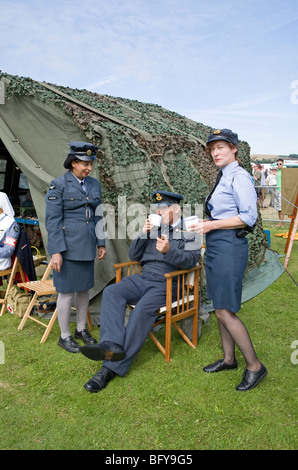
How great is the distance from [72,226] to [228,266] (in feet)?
5.16

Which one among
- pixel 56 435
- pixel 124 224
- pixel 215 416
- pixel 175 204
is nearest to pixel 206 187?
→ pixel 124 224

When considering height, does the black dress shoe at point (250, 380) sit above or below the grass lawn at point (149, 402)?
above

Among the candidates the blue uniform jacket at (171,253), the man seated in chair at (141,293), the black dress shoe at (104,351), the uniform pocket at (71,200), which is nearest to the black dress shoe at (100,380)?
the man seated in chair at (141,293)

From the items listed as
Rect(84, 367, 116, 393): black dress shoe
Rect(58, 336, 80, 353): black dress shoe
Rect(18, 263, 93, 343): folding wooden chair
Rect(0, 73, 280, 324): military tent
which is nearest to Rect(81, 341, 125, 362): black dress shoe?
Rect(84, 367, 116, 393): black dress shoe

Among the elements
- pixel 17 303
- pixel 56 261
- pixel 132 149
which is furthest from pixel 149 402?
pixel 132 149

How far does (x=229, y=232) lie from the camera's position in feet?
9.82

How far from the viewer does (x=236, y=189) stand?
290 cm

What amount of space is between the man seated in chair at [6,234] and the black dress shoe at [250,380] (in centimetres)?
309

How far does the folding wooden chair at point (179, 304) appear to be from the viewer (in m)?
3.50

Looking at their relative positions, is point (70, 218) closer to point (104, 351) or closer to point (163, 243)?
point (163, 243)

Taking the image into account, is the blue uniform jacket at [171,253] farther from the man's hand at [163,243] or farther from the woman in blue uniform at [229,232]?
the woman in blue uniform at [229,232]

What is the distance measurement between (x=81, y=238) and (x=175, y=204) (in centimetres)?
96

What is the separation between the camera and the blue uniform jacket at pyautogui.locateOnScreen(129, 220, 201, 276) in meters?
3.48

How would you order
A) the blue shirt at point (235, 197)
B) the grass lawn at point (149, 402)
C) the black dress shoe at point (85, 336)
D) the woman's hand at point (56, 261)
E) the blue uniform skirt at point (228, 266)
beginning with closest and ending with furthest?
the grass lawn at point (149, 402), the blue shirt at point (235, 197), the blue uniform skirt at point (228, 266), the woman's hand at point (56, 261), the black dress shoe at point (85, 336)
